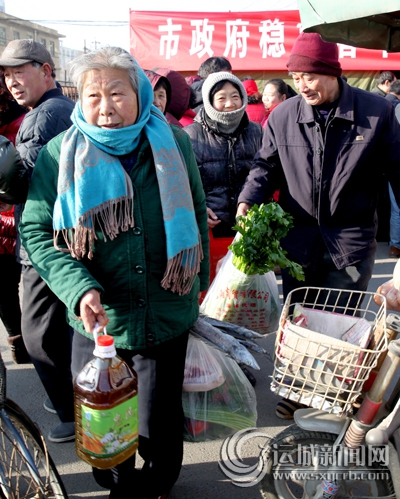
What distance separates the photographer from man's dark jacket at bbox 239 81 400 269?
271 centimetres

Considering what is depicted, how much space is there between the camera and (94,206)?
1814mm

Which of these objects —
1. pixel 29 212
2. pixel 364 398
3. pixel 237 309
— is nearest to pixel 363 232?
pixel 237 309

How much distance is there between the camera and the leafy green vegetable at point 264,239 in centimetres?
271

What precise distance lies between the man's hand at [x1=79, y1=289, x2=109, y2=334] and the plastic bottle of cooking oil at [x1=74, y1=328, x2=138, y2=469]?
88mm

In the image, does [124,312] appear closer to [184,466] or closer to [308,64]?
[184,466]

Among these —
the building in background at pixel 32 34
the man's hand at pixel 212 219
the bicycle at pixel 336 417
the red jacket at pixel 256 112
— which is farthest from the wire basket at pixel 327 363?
the building in background at pixel 32 34

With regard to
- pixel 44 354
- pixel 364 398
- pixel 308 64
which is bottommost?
pixel 44 354

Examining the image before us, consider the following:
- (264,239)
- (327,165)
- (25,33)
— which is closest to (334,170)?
(327,165)

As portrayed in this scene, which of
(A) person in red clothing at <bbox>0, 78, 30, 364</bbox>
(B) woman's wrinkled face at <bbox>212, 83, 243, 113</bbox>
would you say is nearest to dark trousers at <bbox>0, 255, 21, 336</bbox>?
(A) person in red clothing at <bbox>0, 78, 30, 364</bbox>

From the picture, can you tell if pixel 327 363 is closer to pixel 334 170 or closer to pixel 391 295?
pixel 391 295

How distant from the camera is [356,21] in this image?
2.17 metres

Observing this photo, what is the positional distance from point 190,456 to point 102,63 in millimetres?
2056

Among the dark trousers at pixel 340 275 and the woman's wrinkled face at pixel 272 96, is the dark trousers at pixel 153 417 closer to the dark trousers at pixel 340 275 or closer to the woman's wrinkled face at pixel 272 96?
the dark trousers at pixel 340 275

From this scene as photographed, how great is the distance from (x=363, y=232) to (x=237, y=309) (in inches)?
33.5
